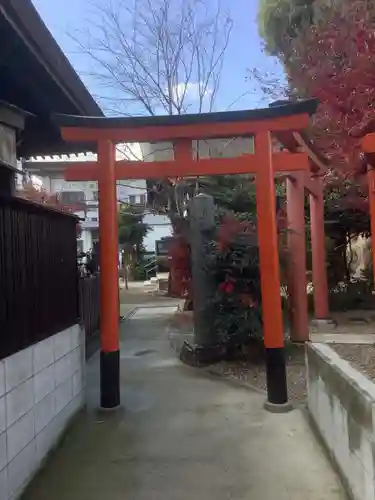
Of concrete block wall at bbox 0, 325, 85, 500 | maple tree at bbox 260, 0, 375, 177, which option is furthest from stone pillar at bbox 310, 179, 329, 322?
concrete block wall at bbox 0, 325, 85, 500

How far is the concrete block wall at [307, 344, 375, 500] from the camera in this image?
9.64 feet

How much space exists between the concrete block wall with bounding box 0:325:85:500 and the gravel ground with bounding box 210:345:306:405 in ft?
8.06

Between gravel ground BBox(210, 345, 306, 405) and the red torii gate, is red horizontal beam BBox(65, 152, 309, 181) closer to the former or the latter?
the red torii gate

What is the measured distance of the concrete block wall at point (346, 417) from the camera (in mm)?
2939

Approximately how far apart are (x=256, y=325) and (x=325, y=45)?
3.96 meters

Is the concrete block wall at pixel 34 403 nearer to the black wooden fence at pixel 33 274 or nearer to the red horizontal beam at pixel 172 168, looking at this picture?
the black wooden fence at pixel 33 274

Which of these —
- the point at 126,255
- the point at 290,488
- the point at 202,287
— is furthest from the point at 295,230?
the point at 126,255

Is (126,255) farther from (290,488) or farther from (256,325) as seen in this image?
(290,488)

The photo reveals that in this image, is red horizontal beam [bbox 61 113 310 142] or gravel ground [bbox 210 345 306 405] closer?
red horizontal beam [bbox 61 113 310 142]

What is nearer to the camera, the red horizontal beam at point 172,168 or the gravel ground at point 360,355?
the gravel ground at point 360,355

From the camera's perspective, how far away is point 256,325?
7.25 m

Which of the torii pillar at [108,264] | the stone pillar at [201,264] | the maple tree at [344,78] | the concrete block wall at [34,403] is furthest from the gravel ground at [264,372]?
the maple tree at [344,78]

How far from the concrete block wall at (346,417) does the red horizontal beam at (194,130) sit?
7.52ft

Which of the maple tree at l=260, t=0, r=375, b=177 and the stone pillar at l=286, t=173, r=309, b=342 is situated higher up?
the maple tree at l=260, t=0, r=375, b=177
